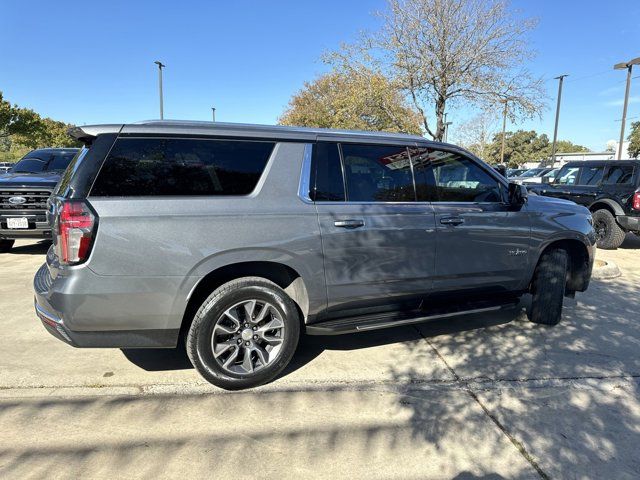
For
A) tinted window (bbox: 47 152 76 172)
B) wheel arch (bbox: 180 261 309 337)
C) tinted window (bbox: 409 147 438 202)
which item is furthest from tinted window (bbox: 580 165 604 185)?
tinted window (bbox: 47 152 76 172)

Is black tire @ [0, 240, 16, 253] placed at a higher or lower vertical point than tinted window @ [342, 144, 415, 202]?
lower

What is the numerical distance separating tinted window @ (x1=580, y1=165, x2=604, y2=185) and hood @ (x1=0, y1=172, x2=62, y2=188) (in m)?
10.6

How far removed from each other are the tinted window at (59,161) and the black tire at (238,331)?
7394mm

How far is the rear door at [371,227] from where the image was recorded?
3566mm

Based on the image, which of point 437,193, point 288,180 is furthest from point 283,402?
point 437,193

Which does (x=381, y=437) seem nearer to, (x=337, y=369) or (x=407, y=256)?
(x=337, y=369)

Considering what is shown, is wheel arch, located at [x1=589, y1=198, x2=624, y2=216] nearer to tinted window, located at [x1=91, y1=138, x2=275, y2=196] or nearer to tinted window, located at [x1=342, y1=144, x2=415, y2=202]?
tinted window, located at [x1=342, y1=144, x2=415, y2=202]

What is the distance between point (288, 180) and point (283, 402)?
64.6 inches

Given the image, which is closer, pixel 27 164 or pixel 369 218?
pixel 369 218

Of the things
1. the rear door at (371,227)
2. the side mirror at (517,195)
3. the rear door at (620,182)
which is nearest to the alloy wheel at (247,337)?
the rear door at (371,227)

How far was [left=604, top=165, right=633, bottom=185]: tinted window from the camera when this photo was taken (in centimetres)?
913

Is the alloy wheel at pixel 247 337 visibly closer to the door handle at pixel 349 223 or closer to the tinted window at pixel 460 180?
the door handle at pixel 349 223

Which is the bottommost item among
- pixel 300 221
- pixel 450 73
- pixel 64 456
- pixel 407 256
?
pixel 64 456

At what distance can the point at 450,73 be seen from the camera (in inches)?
317
